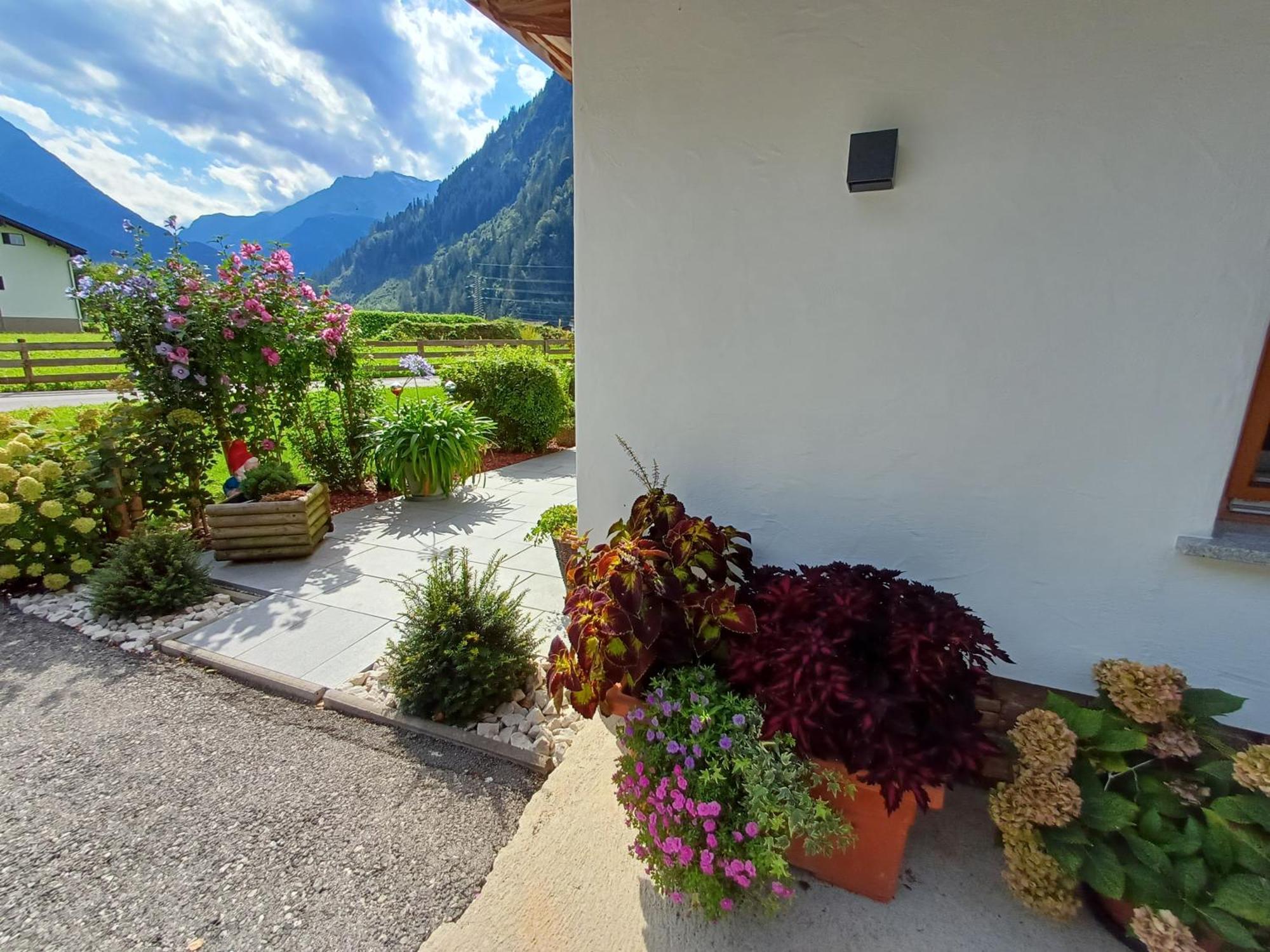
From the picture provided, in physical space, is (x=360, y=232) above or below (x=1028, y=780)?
above

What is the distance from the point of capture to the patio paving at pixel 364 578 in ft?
9.08

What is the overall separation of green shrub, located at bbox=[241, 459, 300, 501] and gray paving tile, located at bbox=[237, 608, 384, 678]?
53.0 inches

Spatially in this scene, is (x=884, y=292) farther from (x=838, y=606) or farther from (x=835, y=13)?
(x=838, y=606)

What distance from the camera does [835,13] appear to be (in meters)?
1.64

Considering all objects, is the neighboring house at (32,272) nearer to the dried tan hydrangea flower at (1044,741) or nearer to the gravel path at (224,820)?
the gravel path at (224,820)

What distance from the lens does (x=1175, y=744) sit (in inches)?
52.2

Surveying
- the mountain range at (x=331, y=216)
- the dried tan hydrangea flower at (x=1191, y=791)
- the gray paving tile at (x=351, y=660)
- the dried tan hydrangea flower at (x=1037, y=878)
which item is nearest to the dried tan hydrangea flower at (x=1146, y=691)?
the dried tan hydrangea flower at (x=1191, y=791)

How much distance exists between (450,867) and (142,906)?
87cm

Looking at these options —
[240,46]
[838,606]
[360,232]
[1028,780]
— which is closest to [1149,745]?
[1028,780]

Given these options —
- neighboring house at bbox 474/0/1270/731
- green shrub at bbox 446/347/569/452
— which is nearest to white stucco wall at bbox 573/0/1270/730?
neighboring house at bbox 474/0/1270/731

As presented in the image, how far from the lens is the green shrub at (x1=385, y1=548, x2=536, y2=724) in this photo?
2.25 metres

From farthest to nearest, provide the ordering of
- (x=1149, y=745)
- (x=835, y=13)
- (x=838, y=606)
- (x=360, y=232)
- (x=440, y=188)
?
(x=360, y=232)
(x=440, y=188)
(x=835, y=13)
(x=838, y=606)
(x=1149, y=745)

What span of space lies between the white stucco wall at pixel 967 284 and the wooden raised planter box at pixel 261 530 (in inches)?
120

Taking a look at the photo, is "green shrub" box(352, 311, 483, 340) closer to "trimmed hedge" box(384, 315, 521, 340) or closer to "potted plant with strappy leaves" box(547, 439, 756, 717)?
"trimmed hedge" box(384, 315, 521, 340)
